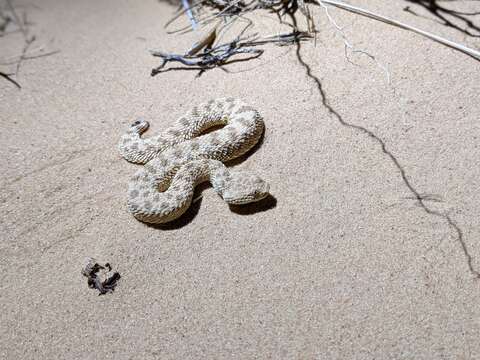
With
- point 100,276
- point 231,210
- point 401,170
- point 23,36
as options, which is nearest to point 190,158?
point 231,210

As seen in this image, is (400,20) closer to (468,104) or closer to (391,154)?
(468,104)

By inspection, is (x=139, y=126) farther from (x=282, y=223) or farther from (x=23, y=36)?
(x=23, y=36)

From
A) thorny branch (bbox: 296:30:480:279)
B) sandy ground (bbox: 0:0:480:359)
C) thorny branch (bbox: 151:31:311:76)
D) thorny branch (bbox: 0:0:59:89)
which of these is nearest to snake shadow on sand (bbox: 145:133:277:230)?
sandy ground (bbox: 0:0:480:359)

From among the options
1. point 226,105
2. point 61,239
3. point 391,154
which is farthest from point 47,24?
point 391,154

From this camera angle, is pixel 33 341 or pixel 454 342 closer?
pixel 454 342

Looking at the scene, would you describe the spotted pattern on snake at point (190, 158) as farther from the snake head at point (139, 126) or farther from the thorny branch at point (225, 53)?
the thorny branch at point (225, 53)

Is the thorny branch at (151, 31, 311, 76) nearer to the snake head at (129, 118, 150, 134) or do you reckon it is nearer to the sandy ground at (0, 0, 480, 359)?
the sandy ground at (0, 0, 480, 359)
